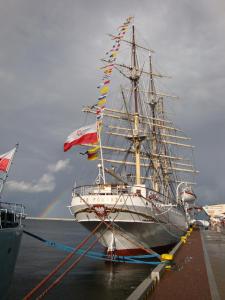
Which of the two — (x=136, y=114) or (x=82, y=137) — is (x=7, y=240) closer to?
(x=82, y=137)

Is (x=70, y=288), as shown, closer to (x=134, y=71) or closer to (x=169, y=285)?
(x=169, y=285)

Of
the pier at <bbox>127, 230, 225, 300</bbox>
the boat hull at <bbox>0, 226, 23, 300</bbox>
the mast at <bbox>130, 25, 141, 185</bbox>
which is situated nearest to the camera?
the pier at <bbox>127, 230, 225, 300</bbox>

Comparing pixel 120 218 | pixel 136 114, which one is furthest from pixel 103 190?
pixel 136 114

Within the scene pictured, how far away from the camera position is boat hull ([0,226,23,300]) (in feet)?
35.4

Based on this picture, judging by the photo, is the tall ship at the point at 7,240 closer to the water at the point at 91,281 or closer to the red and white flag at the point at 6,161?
→ the red and white flag at the point at 6,161

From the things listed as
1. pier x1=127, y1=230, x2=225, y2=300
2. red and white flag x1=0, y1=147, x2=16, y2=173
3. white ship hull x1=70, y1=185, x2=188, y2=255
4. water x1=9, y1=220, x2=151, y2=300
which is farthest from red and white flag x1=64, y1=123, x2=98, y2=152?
pier x1=127, y1=230, x2=225, y2=300

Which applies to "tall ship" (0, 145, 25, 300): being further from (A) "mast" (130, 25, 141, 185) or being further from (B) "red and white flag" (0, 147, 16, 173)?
(A) "mast" (130, 25, 141, 185)

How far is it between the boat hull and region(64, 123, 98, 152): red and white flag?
1044cm

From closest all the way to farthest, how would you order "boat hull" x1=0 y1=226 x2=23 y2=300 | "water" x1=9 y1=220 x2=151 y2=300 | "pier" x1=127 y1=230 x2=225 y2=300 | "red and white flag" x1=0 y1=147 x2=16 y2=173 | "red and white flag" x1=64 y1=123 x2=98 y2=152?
"pier" x1=127 y1=230 x2=225 y2=300 < "boat hull" x1=0 y1=226 x2=23 y2=300 < "red and white flag" x1=0 y1=147 x2=16 y2=173 < "water" x1=9 y1=220 x2=151 y2=300 < "red and white flag" x1=64 y1=123 x2=98 y2=152

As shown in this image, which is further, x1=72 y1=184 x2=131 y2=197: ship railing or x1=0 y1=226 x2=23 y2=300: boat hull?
x1=72 y1=184 x2=131 y2=197: ship railing

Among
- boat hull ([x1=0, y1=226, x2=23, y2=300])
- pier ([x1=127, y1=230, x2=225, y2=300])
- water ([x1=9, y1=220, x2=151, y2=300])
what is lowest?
water ([x1=9, y1=220, x2=151, y2=300])

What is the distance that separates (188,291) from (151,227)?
16.0 m

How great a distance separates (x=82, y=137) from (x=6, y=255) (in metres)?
12.3

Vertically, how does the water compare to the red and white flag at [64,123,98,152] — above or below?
below
